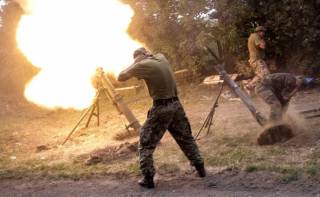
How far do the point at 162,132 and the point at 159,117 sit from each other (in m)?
0.24

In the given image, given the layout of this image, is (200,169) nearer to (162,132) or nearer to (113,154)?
(162,132)

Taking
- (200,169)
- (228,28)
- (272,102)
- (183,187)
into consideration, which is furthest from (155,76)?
(228,28)

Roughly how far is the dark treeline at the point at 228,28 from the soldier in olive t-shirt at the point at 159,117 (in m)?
8.40

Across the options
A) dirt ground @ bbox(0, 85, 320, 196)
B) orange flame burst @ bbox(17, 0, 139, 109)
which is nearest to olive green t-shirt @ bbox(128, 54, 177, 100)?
dirt ground @ bbox(0, 85, 320, 196)

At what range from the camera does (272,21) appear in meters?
15.6

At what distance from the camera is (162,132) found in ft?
25.9

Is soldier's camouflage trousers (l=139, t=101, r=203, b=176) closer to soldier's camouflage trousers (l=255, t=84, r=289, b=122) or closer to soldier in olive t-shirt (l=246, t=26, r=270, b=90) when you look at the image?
soldier's camouflage trousers (l=255, t=84, r=289, b=122)

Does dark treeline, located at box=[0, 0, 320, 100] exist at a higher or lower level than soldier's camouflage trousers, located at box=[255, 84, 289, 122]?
higher

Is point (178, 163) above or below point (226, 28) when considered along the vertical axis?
below

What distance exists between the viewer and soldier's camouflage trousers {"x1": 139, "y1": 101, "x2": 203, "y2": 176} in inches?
307

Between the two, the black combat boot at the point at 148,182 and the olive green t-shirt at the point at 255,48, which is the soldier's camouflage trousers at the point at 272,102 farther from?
the black combat boot at the point at 148,182

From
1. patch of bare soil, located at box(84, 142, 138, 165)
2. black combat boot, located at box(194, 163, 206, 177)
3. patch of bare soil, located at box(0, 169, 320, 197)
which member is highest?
black combat boot, located at box(194, 163, 206, 177)

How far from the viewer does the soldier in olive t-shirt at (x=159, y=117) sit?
25.7ft

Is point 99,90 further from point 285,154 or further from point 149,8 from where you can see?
point 149,8
